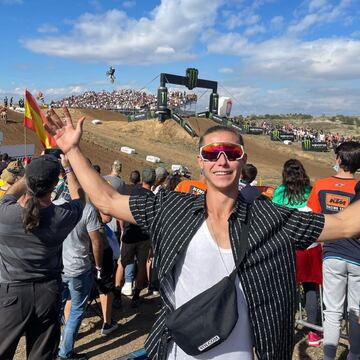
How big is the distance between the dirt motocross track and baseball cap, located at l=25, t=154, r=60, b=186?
17781mm

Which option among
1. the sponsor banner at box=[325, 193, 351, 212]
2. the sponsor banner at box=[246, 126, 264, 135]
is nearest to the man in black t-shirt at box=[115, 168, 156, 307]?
the sponsor banner at box=[325, 193, 351, 212]

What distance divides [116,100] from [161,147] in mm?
32081

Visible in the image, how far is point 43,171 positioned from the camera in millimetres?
3078

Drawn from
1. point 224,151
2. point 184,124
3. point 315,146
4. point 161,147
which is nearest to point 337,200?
point 224,151

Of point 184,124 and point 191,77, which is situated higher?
point 191,77

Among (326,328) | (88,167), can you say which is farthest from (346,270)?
(88,167)

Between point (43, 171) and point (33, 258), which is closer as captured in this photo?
point (43, 171)

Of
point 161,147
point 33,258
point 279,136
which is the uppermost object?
point 33,258

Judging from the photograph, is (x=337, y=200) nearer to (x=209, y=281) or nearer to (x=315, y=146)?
(x=209, y=281)

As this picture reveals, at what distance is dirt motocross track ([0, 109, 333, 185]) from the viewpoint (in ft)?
79.2

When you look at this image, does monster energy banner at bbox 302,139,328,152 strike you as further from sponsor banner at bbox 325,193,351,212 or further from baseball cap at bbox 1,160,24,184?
baseball cap at bbox 1,160,24,184

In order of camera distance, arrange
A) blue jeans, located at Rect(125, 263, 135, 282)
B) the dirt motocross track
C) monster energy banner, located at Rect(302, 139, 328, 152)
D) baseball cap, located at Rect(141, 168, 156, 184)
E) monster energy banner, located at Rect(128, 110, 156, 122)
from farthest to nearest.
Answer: monster energy banner, located at Rect(128, 110, 156, 122), monster energy banner, located at Rect(302, 139, 328, 152), the dirt motocross track, blue jeans, located at Rect(125, 263, 135, 282), baseball cap, located at Rect(141, 168, 156, 184)

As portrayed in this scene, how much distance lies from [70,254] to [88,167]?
95.0 inches

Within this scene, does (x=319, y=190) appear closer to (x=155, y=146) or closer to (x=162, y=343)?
(x=162, y=343)
